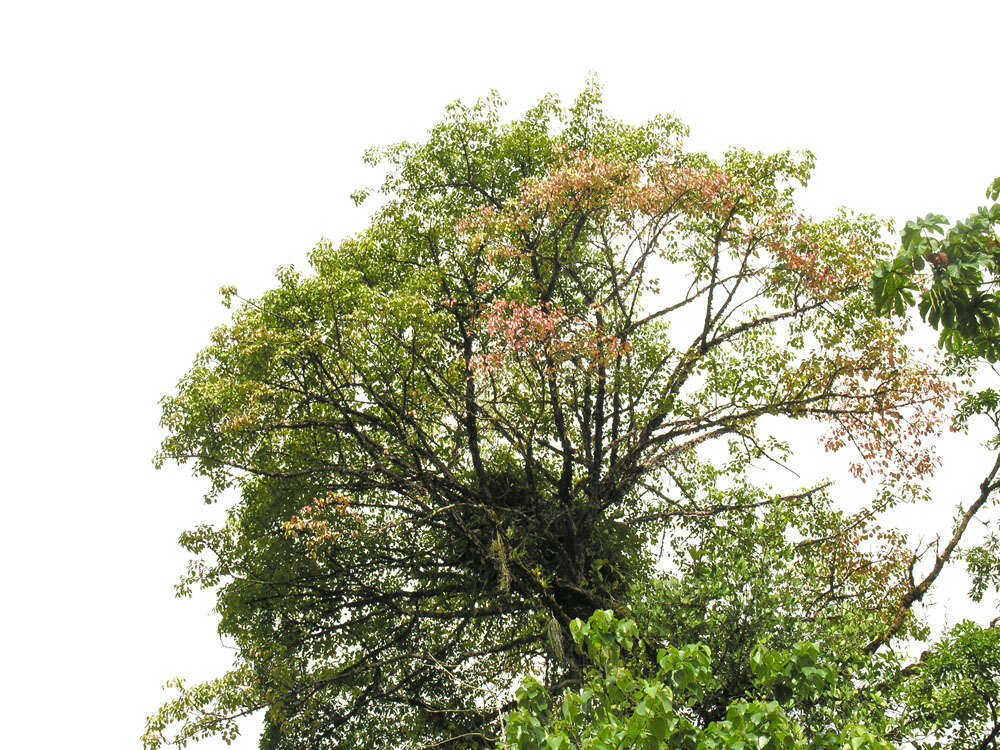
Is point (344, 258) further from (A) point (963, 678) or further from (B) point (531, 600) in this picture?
(A) point (963, 678)

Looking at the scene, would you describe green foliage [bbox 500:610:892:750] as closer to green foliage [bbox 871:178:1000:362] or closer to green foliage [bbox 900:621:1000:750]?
green foliage [bbox 900:621:1000:750]

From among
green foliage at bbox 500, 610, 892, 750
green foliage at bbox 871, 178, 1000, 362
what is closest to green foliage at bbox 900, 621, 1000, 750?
green foliage at bbox 500, 610, 892, 750

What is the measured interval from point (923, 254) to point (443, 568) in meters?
7.95

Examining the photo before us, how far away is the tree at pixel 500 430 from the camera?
34.6 ft

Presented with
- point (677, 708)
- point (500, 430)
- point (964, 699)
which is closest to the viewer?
point (677, 708)

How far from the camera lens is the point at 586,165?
1101 centimetres

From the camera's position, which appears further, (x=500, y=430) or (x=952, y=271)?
(x=500, y=430)

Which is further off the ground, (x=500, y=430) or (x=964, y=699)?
(x=500, y=430)

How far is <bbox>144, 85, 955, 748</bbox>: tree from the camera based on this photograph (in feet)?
34.6

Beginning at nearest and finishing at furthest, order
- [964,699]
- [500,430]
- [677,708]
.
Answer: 1. [677,708]
2. [964,699]
3. [500,430]

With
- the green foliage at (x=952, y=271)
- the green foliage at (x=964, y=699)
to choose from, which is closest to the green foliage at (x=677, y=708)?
the green foliage at (x=964, y=699)

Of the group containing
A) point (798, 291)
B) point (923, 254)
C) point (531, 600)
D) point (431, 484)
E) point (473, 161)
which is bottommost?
point (531, 600)

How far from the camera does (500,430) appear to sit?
11203 millimetres

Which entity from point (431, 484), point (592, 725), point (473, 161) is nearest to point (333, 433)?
point (431, 484)
